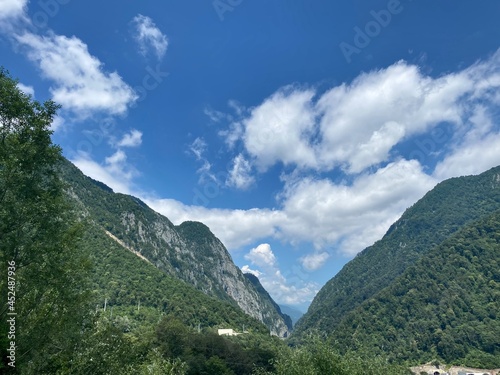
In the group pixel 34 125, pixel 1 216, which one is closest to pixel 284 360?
pixel 1 216

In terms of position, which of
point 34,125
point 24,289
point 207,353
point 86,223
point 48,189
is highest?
point 34,125

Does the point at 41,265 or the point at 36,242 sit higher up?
the point at 36,242

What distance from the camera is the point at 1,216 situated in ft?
77.3

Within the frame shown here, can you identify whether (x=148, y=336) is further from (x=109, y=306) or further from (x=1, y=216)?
(x=1, y=216)

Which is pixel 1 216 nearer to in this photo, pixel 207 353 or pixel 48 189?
pixel 48 189

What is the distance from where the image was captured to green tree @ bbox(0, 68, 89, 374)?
19797 millimetres

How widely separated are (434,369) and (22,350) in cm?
19363

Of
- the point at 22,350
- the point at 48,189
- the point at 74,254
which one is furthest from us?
the point at 48,189

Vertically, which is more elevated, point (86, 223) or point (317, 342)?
point (86, 223)

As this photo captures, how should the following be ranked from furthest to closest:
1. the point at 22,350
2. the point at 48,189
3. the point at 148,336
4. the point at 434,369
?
the point at 434,369 → the point at 148,336 → the point at 48,189 → the point at 22,350

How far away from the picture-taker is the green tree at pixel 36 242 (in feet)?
65.0

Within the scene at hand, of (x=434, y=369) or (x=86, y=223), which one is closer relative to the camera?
(x=86, y=223)

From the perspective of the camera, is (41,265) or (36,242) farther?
(36,242)

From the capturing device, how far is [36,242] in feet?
81.5
